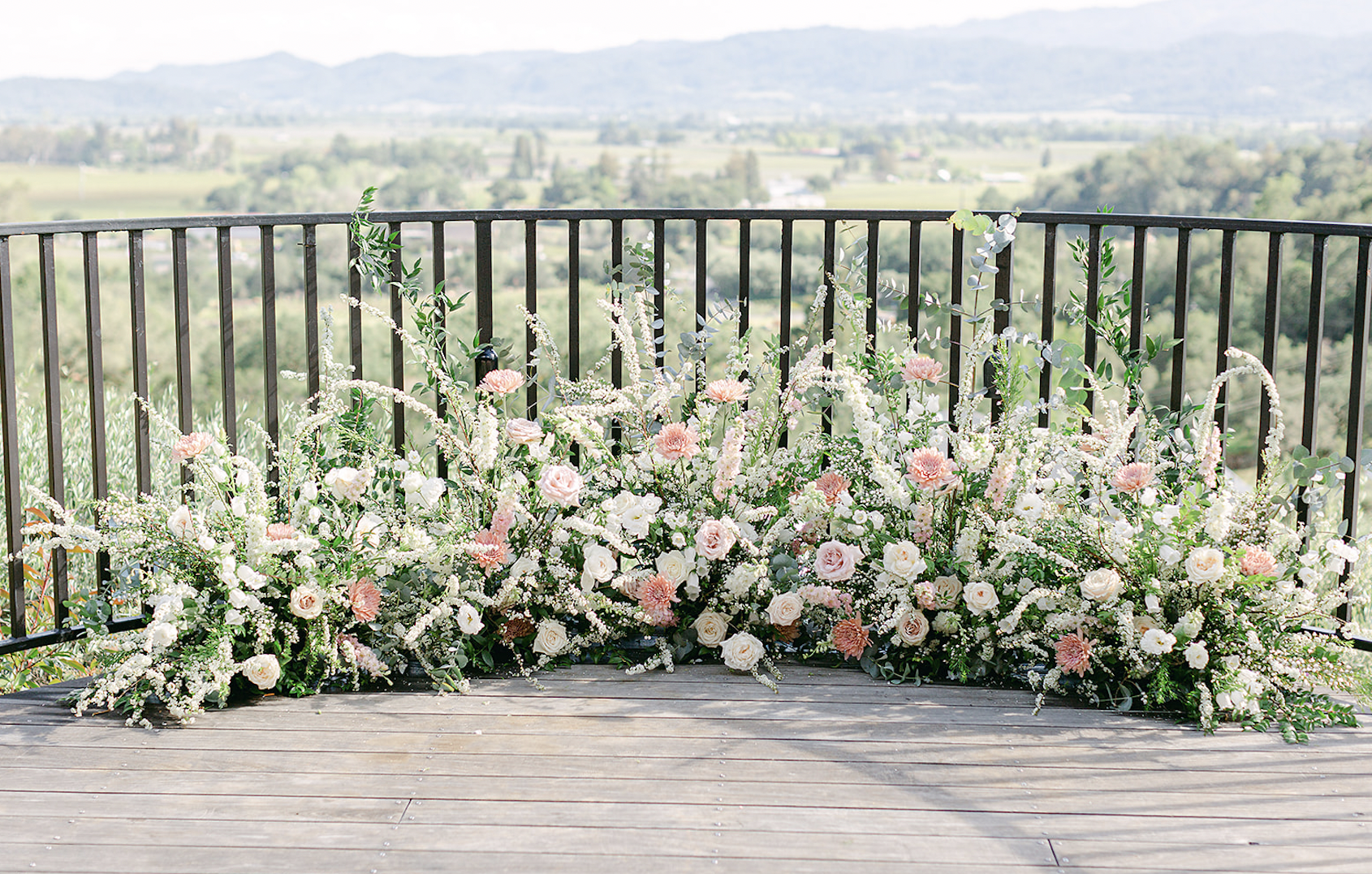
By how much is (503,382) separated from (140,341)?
0.76 m

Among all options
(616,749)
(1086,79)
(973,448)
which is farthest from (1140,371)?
(1086,79)

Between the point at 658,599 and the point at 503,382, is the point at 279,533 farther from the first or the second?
the point at 658,599

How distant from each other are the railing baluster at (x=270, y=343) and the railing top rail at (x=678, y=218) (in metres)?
0.06

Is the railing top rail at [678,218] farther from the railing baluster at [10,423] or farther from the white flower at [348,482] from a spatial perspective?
the white flower at [348,482]

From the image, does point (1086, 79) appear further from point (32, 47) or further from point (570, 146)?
point (32, 47)

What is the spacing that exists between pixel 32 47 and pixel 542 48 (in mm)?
17234

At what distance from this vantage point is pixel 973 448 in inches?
94.6

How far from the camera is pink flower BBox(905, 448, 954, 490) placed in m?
2.35

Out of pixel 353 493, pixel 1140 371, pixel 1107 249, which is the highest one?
pixel 1107 249

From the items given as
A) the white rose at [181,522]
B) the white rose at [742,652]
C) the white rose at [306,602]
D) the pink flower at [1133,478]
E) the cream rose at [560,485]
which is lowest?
the white rose at [742,652]

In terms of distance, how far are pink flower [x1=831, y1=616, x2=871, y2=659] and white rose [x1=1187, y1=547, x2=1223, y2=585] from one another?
67 cm

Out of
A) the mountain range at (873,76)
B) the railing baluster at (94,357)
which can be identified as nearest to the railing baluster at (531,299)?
the railing baluster at (94,357)

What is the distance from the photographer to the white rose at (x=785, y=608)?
244 cm

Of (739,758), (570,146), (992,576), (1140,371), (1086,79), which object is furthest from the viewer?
(1086,79)
